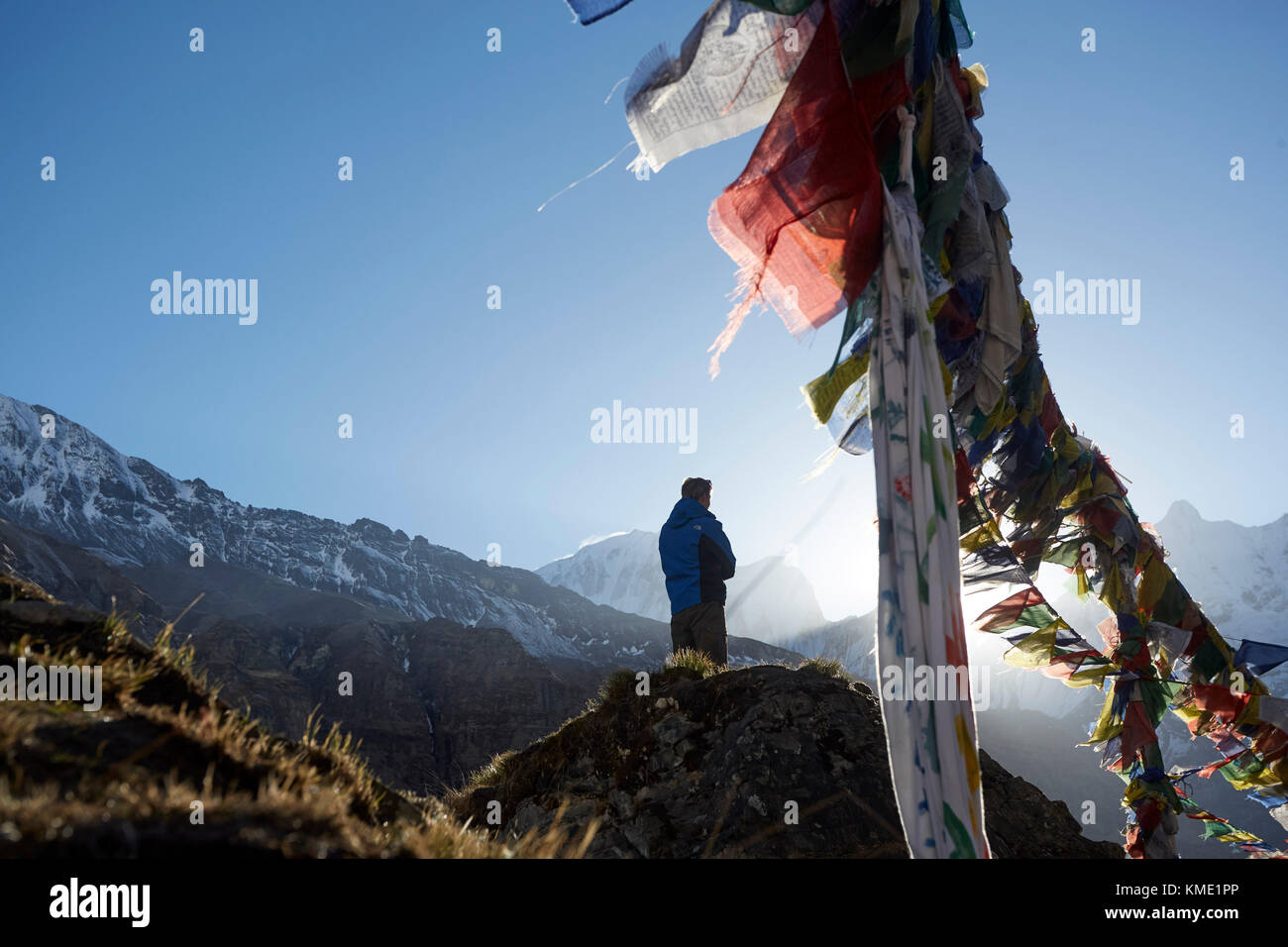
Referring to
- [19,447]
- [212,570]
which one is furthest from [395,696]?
[19,447]

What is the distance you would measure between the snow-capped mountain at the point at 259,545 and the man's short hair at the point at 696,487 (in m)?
127

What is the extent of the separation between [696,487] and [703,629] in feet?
5.62

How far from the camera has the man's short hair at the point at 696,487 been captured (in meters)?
8.36

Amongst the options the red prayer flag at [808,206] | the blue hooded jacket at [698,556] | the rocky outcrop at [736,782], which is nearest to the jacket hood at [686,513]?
the blue hooded jacket at [698,556]

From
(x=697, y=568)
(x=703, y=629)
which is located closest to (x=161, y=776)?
(x=697, y=568)

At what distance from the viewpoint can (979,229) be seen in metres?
5.43

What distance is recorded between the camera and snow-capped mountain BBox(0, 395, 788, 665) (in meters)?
150

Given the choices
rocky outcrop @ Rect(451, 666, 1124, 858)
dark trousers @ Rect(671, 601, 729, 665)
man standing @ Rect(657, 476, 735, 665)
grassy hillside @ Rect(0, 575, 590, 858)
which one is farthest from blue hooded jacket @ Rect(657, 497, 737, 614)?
grassy hillside @ Rect(0, 575, 590, 858)

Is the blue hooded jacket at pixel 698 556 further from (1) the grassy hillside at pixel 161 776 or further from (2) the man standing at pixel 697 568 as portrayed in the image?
(1) the grassy hillside at pixel 161 776

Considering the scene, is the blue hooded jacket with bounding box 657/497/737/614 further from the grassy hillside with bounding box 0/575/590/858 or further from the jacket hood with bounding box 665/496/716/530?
the grassy hillside with bounding box 0/575/590/858

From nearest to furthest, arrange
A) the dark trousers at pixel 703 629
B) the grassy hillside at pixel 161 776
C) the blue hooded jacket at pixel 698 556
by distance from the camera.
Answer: the grassy hillside at pixel 161 776 < the blue hooded jacket at pixel 698 556 < the dark trousers at pixel 703 629

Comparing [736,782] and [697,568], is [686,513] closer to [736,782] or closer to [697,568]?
[697,568]
